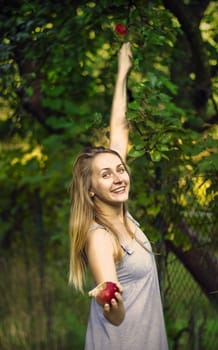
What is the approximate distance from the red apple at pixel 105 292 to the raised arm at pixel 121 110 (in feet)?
3.60

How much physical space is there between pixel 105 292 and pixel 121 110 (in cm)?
150

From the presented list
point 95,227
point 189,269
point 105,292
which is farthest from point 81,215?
point 189,269

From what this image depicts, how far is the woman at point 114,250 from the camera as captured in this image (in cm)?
303

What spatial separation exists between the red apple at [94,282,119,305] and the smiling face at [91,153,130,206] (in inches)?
21.8

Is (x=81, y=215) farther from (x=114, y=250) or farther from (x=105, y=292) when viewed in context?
(x=105, y=292)

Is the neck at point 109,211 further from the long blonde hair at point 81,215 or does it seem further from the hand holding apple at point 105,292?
the hand holding apple at point 105,292

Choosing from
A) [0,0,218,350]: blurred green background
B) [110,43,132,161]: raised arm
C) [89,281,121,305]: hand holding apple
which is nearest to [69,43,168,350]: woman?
[89,281,121,305]: hand holding apple

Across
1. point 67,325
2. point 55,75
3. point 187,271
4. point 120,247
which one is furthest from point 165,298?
point 120,247

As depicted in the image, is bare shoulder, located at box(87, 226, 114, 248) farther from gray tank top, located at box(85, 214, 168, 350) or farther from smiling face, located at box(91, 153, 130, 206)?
smiling face, located at box(91, 153, 130, 206)

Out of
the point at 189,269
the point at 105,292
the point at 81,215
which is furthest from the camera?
the point at 189,269

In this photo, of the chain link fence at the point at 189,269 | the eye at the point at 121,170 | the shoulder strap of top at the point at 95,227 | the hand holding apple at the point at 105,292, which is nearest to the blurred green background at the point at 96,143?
the chain link fence at the point at 189,269

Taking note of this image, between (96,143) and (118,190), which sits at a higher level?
(118,190)

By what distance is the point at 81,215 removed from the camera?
309 centimetres

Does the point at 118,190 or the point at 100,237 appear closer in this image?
the point at 100,237
